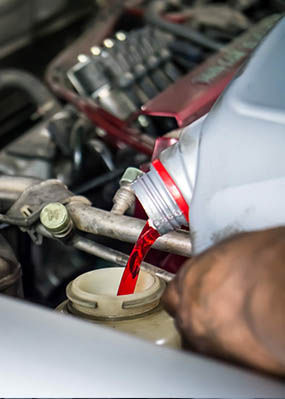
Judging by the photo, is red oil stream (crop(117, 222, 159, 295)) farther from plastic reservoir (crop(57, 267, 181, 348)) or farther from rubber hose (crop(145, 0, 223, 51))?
rubber hose (crop(145, 0, 223, 51))

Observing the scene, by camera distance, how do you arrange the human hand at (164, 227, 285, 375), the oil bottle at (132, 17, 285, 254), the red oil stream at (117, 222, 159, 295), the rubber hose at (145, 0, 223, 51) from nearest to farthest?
the human hand at (164, 227, 285, 375)
the oil bottle at (132, 17, 285, 254)
the red oil stream at (117, 222, 159, 295)
the rubber hose at (145, 0, 223, 51)

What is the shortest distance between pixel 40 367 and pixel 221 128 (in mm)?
279

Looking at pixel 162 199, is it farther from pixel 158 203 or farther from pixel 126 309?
pixel 126 309

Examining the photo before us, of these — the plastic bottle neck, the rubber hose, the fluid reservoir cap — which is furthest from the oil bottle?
the rubber hose

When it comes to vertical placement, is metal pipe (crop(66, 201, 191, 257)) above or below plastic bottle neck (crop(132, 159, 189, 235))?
below

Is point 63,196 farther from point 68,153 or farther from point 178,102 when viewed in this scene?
point 68,153

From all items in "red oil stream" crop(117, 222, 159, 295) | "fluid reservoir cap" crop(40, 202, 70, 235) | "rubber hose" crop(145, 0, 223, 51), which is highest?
"fluid reservoir cap" crop(40, 202, 70, 235)

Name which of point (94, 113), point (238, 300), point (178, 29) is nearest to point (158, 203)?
point (238, 300)

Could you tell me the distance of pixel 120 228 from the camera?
77cm

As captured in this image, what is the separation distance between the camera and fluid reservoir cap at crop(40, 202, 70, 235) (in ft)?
2.61

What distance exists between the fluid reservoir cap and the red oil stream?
0.10 m

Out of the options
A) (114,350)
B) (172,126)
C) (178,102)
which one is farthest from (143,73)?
(114,350)

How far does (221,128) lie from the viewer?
650 millimetres

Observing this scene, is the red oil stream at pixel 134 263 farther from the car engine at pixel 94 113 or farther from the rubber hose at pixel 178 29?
the rubber hose at pixel 178 29
